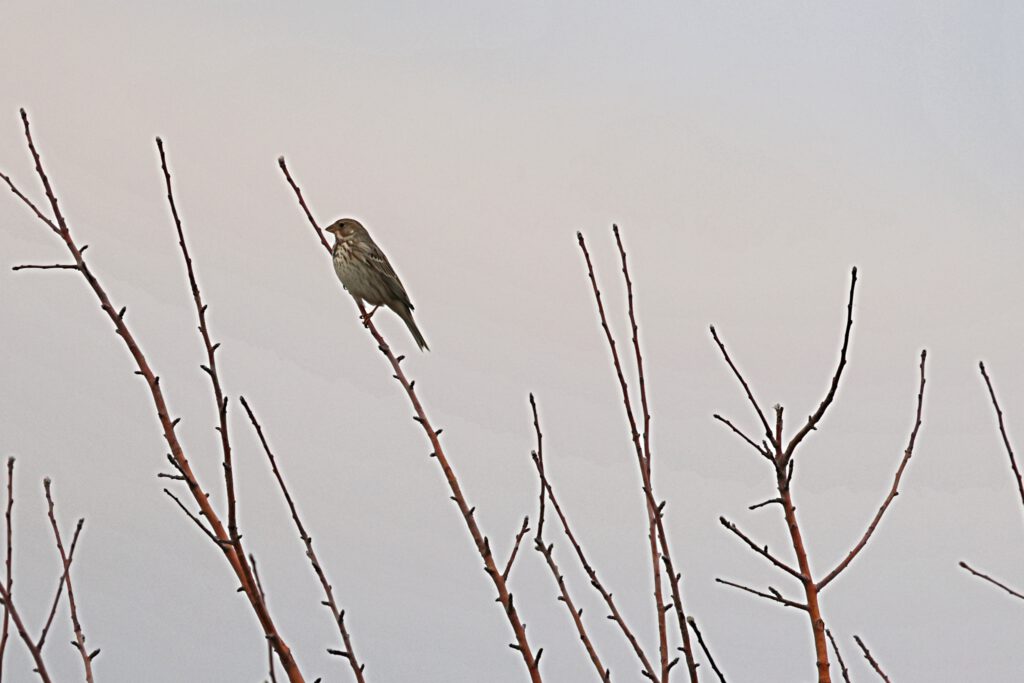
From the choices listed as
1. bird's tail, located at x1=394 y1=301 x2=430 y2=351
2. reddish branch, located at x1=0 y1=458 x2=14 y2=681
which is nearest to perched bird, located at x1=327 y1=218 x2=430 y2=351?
bird's tail, located at x1=394 y1=301 x2=430 y2=351

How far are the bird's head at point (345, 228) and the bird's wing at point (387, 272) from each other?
1.82ft

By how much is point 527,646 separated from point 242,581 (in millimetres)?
885

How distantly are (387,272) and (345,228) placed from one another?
0.97 meters

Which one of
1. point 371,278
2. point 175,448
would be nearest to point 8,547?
point 175,448

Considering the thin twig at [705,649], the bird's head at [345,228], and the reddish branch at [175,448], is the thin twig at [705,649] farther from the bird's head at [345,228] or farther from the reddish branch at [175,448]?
the bird's head at [345,228]

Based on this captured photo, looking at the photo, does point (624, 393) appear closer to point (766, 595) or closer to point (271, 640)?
point (766, 595)

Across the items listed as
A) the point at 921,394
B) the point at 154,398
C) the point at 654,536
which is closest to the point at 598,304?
the point at 654,536

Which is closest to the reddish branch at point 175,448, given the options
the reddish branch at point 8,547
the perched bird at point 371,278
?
the reddish branch at point 8,547

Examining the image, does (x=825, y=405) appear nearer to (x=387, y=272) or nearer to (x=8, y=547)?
(x=8, y=547)

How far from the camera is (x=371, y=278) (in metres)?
Result: 10.2

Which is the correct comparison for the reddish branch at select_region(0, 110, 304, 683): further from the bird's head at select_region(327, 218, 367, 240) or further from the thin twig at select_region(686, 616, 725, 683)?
the bird's head at select_region(327, 218, 367, 240)

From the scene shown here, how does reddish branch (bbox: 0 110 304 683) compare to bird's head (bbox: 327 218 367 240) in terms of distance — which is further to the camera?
bird's head (bbox: 327 218 367 240)

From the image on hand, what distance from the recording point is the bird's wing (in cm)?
1025

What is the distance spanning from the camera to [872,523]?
2807mm
